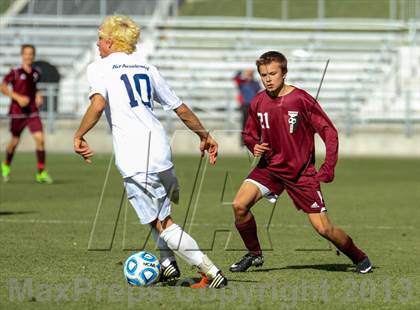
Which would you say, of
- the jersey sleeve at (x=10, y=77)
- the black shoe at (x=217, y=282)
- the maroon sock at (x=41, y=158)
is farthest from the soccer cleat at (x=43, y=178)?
the black shoe at (x=217, y=282)

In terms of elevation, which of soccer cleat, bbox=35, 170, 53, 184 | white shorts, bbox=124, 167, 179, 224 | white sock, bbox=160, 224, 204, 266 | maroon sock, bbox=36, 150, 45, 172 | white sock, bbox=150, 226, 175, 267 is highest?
white shorts, bbox=124, 167, 179, 224

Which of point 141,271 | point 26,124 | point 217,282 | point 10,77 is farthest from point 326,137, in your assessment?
point 10,77

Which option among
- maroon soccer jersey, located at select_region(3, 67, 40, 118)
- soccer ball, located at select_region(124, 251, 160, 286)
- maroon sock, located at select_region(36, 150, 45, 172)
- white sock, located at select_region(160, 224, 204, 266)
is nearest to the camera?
white sock, located at select_region(160, 224, 204, 266)

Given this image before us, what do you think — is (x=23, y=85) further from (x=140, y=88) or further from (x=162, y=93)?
(x=140, y=88)

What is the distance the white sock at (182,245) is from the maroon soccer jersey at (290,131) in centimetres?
139

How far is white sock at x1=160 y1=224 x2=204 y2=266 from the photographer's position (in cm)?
814

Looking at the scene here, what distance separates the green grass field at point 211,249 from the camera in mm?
7770

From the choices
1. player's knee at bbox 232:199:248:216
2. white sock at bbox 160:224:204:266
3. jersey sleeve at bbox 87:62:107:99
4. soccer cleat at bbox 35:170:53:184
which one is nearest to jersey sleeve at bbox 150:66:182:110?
jersey sleeve at bbox 87:62:107:99

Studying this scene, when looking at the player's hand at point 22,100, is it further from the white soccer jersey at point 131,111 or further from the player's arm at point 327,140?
the white soccer jersey at point 131,111

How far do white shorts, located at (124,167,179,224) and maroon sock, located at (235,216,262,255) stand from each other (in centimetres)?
133

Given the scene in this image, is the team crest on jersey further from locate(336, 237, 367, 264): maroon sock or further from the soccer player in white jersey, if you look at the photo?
the soccer player in white jersey

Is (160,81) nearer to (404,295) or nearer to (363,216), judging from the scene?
(404,295)

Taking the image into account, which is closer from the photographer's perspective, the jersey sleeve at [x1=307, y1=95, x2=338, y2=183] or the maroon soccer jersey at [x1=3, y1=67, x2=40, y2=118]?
the jersey sleeve at [x1=307, y1=95, x2=338, y2=183]

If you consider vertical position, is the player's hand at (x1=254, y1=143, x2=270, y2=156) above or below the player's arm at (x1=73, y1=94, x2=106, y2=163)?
below
